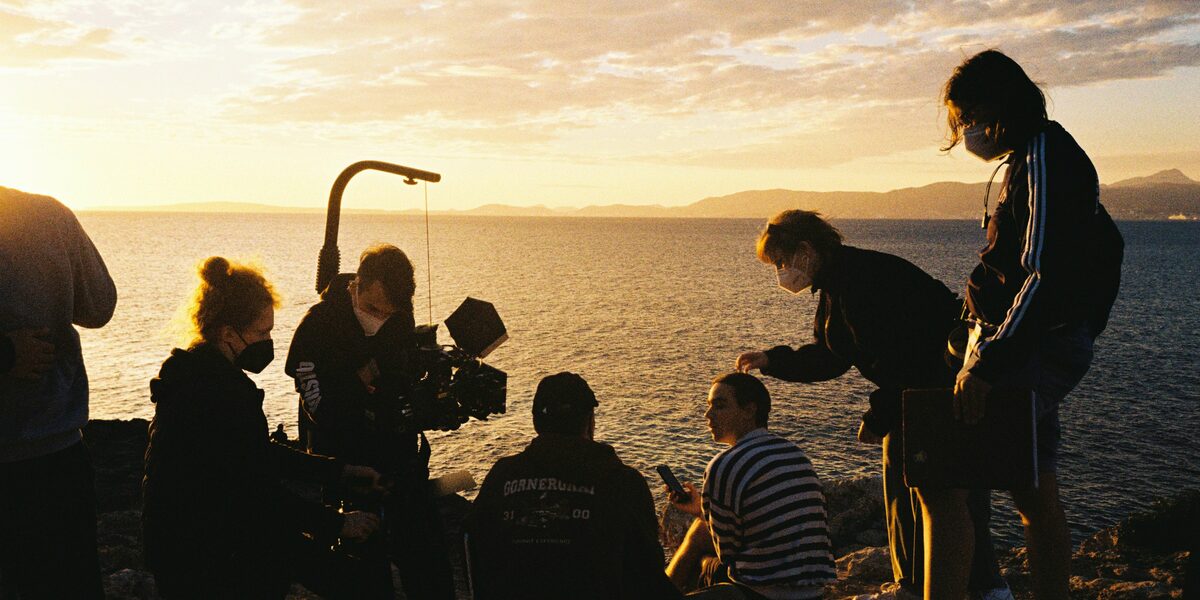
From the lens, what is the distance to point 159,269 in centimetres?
9156

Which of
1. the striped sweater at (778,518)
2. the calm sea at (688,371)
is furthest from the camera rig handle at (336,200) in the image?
the striped sweater at (778,518)

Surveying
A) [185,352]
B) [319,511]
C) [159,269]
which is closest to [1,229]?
[185,352]

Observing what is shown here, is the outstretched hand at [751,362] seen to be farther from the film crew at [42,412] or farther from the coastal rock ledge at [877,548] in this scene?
the film crew at [42,412]

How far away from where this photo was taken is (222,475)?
12.4 feet

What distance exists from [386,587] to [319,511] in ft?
2.73

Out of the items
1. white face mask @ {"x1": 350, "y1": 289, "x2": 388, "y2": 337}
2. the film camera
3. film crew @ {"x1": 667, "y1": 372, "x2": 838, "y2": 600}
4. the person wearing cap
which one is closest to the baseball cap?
the person wearing cap

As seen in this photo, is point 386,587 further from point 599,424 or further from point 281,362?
point 281,362

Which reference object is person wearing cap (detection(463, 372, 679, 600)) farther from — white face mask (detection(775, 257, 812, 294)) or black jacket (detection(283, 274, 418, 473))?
black jacket (detection(283, 274, 418, 473))

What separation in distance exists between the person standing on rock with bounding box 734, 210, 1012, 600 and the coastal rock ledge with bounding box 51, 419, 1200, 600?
1.41 m

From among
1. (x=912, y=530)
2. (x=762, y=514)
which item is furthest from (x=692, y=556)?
(x=912, y=530)

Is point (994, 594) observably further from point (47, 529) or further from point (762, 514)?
point (47, 529)

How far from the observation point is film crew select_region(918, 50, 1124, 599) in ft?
11.8

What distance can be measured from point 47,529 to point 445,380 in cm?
225

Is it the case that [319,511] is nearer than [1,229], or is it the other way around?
[1,229]
